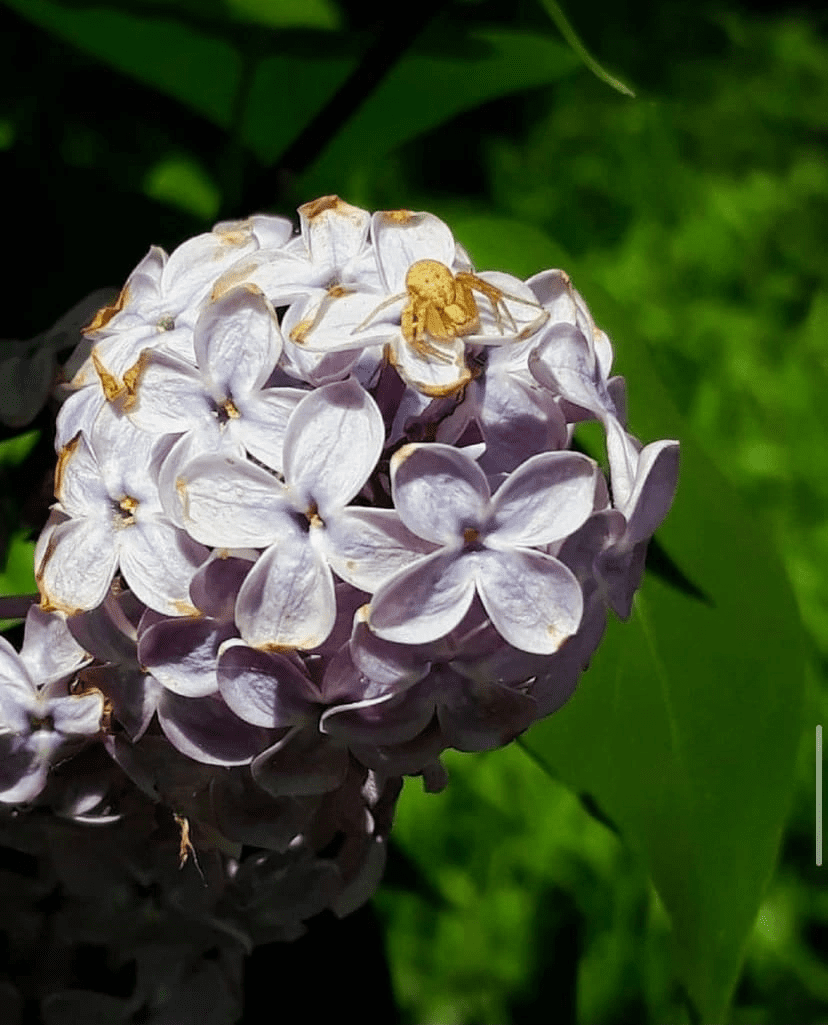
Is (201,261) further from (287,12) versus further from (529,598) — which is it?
(287,12)

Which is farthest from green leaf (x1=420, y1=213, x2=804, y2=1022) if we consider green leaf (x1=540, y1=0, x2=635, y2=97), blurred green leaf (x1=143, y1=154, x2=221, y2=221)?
blurred green leaf (x1=143, y1=154, x2=221, y2=221)

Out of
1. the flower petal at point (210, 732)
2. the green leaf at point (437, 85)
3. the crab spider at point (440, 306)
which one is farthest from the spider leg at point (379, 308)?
the green leaf at point (437, 85)

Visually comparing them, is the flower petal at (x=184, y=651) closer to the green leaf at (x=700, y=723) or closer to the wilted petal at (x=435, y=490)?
the wilted petal at (x=435, y=490)

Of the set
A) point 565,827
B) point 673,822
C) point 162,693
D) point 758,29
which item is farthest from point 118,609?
point 758,29

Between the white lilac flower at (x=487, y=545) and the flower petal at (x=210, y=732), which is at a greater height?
the white lilac flower at (x=487, y=545)

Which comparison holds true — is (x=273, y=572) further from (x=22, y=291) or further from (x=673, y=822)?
(x=22, y=291)

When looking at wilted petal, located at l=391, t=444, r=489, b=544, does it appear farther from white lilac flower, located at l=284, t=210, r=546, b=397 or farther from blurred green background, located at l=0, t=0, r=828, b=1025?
blurred green background, located at l=0, t=0, r=828, b=1025

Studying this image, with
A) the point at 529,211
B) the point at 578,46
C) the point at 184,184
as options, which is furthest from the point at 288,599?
the point at 529,211
